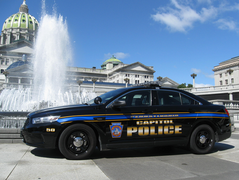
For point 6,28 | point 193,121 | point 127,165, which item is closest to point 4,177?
point 127,165

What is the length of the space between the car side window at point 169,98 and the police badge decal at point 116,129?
4.19 ft

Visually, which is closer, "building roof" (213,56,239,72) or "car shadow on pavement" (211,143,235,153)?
"car shadow on pavement" (211,143,235,153)

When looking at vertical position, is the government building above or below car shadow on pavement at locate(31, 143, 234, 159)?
above

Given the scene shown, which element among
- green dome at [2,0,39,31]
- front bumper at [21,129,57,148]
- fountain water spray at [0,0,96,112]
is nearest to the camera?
front bumper at [21,129,57,148]

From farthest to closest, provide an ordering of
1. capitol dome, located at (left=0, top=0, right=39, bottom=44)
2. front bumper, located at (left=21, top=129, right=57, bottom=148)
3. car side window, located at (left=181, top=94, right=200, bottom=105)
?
capitol dome, located at (left=0, top=0, right=39, bottom=44), car side window, located at (left=181, top=94, right=200, bottom=105), front bumper, located at (left=21, top=129, right=57, bottom=148)

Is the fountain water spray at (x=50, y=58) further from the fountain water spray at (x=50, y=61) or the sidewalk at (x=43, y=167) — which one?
the sidewalk at (x=43, y=167)

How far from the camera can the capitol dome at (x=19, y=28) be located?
118 metres

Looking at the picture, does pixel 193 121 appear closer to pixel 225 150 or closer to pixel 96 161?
pixel 225 150

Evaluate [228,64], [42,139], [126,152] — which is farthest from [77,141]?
[228,64]

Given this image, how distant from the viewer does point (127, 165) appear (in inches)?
179

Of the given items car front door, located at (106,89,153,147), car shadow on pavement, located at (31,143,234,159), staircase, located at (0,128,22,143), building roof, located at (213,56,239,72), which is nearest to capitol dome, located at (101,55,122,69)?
building roof, located at (213,56,239,72)

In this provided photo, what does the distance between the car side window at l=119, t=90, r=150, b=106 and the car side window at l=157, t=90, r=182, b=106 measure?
351mm

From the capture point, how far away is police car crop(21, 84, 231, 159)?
4.74m

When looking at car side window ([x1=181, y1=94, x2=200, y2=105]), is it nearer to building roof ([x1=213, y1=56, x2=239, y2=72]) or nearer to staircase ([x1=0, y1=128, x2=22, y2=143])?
staircase ([x1=0, y1=128, x2=22, y2=143])
